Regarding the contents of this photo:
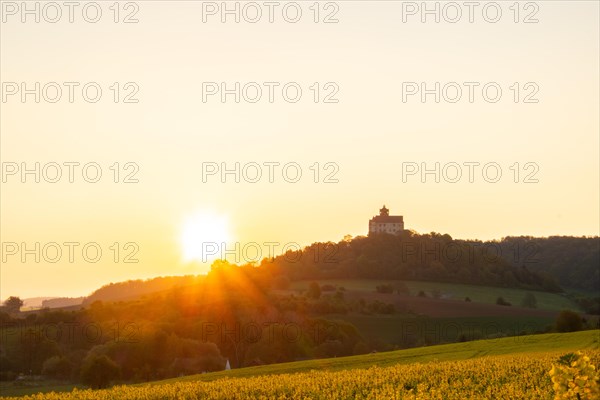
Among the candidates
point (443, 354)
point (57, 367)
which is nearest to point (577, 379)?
point (443, 354)

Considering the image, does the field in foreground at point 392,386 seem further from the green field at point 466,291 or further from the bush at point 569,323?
the green field at point 466,291

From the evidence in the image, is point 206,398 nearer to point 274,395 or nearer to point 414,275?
point 274,395

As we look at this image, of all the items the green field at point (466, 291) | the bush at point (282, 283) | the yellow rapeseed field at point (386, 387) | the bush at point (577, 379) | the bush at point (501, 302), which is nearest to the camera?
the bush at point (577, 379)

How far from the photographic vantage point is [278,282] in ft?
399

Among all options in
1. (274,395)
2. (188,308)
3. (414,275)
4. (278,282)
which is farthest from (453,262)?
(274,395)

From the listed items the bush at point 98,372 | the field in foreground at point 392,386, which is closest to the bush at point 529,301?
the bush at point 98,372

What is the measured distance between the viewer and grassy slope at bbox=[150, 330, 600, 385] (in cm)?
4700

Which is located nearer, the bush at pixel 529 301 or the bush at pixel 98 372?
the bush at pixel 98 372

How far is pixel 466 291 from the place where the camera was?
121m

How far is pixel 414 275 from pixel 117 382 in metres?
71.3

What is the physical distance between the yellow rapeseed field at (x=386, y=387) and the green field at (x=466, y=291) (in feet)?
271

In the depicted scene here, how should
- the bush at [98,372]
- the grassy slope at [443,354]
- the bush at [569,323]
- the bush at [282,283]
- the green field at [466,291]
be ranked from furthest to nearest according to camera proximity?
the bush at [282,283], the green field at [466,291], the bush at [569,323], the bush at [98,372], the grassy slope at [443,354]

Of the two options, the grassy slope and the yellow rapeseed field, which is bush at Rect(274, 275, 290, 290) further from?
the yellow rapeseed field

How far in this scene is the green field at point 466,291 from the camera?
384 ft
